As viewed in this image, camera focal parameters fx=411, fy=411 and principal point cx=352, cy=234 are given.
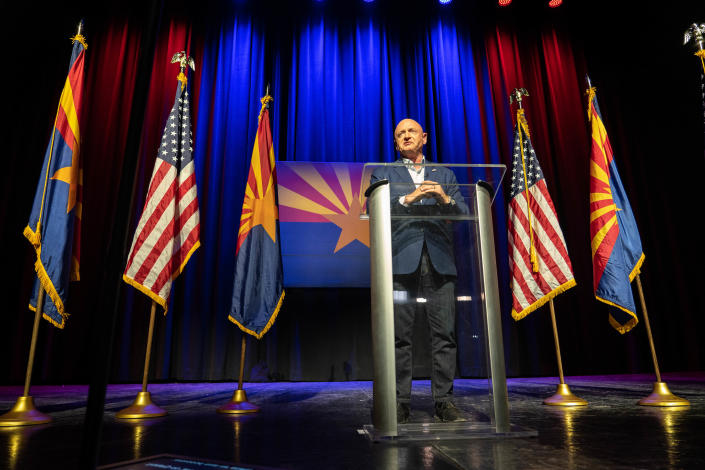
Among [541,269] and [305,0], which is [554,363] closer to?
[541,269]

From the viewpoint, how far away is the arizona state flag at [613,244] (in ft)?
8.42

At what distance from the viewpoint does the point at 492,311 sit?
4.78ft

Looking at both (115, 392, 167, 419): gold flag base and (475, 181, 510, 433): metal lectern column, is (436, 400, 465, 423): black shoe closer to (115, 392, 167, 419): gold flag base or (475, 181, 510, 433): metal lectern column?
(475, 181, 510, 433): metal lectern column

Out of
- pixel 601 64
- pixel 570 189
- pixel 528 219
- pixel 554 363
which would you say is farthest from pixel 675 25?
pixel 554 363

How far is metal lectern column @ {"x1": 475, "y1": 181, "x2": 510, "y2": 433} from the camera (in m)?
1.41

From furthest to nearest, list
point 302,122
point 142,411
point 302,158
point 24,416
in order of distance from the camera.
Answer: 1. point 302,122
2. point 302,158
3. point 142,411
4. point 24,416

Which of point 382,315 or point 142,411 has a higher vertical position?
point 382,315

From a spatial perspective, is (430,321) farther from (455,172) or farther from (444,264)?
(455,172)

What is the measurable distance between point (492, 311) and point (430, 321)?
0.22 meters

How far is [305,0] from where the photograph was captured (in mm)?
5254

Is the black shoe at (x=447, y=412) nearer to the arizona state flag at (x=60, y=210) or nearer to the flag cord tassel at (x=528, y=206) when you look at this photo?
the flag cord tassel at (x=528, y=206)

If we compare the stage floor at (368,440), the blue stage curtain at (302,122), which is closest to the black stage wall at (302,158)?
the blue stage curtain at (302,122)

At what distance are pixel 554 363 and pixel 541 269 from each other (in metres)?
2.14

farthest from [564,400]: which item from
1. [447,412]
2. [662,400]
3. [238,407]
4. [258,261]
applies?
[258,261]
